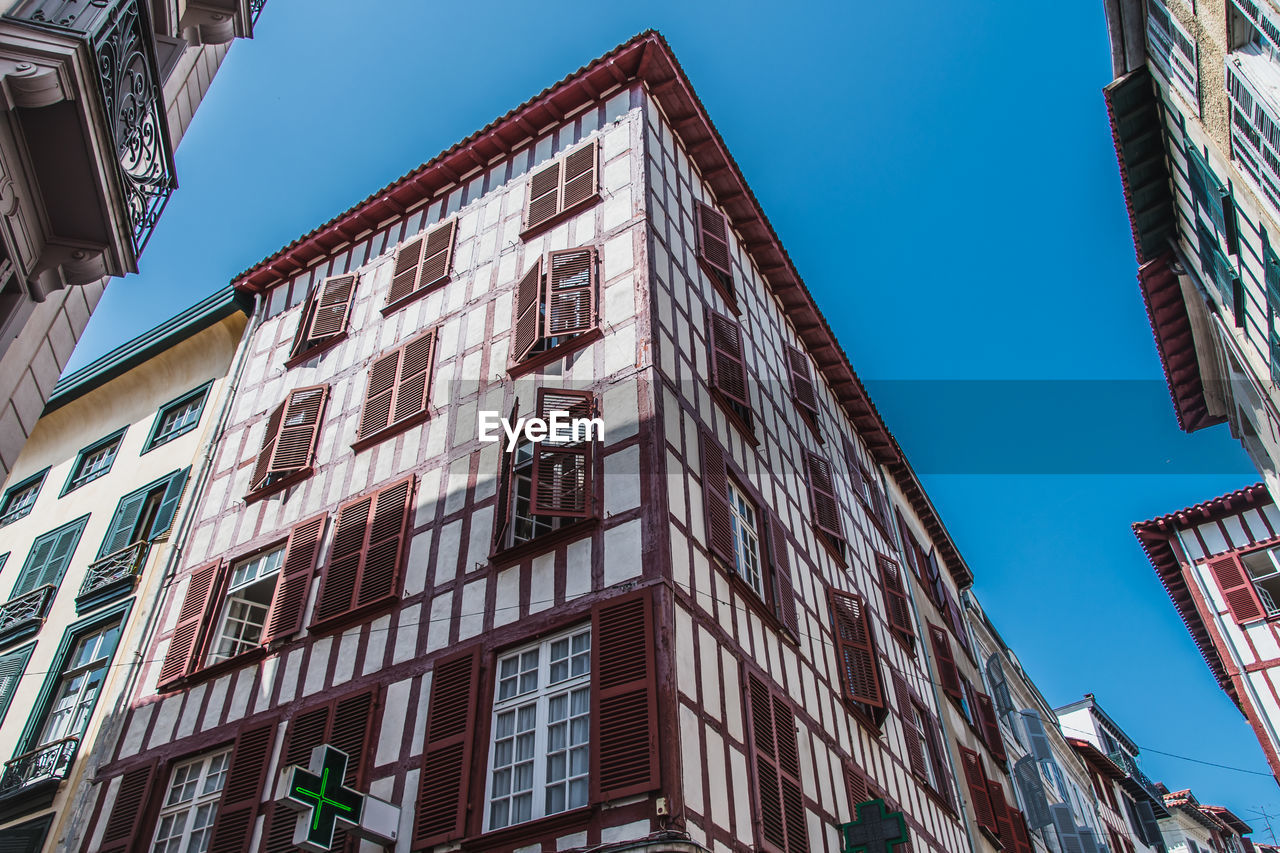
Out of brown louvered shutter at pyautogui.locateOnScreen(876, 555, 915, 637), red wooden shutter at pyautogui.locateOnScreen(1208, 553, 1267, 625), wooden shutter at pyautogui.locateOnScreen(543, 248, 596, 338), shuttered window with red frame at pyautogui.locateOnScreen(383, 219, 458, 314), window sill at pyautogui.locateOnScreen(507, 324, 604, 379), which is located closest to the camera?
window sill at pyautogui.locateOnScreen(507, 324, 604, 379)

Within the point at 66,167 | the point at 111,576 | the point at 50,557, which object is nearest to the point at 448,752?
the point at 66,167

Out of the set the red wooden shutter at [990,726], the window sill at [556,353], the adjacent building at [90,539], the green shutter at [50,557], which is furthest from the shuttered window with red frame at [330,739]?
the red wooden shutter at [990,726]

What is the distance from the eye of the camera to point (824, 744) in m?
12.4

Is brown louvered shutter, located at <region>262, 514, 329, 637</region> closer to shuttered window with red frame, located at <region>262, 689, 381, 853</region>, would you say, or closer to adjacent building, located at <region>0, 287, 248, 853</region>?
shuttered window with red frame, located at <region>262, 689, 381, 853</region>

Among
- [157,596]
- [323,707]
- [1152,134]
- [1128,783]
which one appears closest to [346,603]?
[323,707]

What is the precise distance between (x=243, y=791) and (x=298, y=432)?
5.96 metres

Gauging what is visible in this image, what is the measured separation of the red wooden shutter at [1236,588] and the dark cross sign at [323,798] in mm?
23194

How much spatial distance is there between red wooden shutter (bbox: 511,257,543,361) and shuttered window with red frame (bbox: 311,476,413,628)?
243 cm

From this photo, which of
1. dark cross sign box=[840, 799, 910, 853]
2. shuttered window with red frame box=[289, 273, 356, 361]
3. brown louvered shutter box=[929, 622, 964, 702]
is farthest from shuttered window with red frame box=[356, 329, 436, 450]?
brown louvered shutter box=[929, 622, 964, 702]

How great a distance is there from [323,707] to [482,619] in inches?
87.3

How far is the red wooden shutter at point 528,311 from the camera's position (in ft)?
44.8

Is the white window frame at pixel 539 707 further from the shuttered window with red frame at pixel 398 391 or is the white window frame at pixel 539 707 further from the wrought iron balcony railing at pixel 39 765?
the wrought iron balcony railing at pixel 39 765

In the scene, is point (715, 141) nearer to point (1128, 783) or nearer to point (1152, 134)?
point (1152, 134)

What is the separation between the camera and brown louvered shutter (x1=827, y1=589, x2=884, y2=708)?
1409cm
